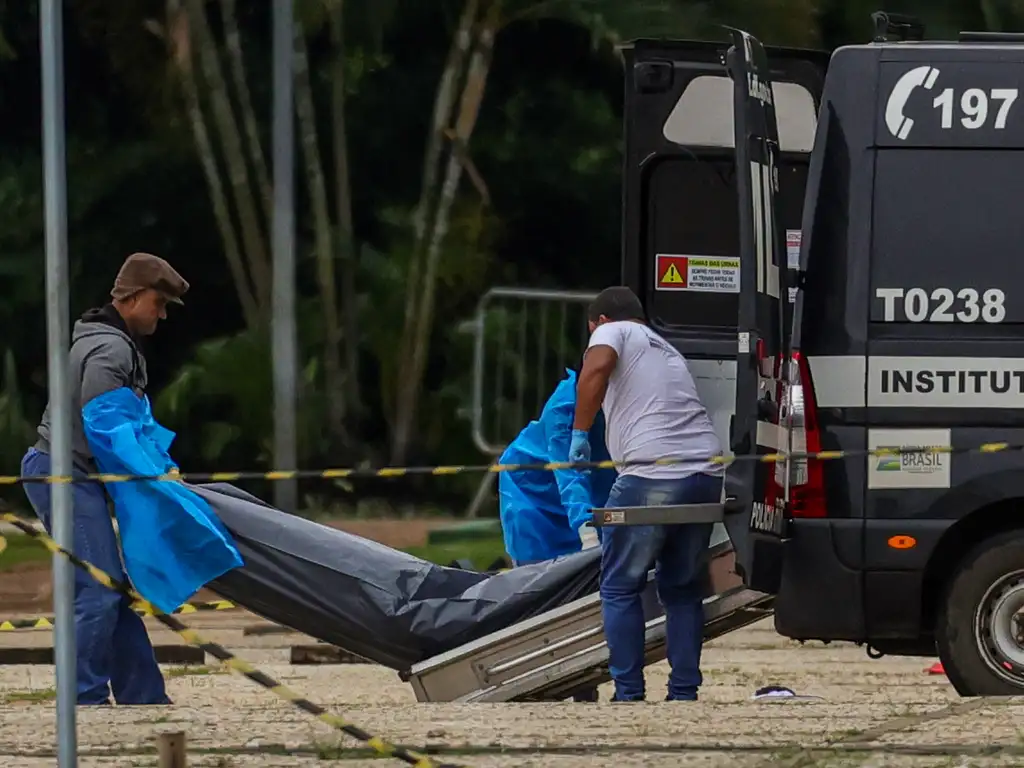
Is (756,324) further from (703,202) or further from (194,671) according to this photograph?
(194,671)

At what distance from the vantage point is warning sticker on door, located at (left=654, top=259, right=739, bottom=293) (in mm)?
9805

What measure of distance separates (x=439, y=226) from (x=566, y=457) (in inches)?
374

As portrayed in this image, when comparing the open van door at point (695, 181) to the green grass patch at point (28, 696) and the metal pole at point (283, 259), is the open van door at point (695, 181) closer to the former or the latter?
the green grass patch at point (28, 696)

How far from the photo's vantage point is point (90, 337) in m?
8.38

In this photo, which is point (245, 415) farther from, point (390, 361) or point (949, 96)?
point (949, 96)

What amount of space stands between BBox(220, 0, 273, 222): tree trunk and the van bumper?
38.0 ft

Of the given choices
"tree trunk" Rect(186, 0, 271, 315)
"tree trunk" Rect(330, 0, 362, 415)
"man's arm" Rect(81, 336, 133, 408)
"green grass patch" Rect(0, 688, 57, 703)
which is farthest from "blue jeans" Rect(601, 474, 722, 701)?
"tree trunk" Rect(186, 0, 271, 315)

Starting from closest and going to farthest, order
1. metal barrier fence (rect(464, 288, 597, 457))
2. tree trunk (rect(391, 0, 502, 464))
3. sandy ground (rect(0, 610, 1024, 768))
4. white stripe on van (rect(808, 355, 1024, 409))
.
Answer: sandy ground (rect(0, 610, 1024, 768)) < white stripe on van (rect(808, 355, 1024, 409)) < metal barrier fence (rect(464, 288, 597, 457)) < tree trunk (rect(391, 0, 502, 464))

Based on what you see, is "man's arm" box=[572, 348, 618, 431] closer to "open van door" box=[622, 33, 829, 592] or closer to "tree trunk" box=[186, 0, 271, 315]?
"open van door" box=[622, 33, 829, 592]

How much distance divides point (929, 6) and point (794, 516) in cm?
1101

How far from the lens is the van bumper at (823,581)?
769 centimetres

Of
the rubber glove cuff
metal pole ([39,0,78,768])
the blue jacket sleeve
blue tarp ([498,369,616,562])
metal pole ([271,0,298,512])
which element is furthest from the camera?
metal pole ([271,0,298,512])

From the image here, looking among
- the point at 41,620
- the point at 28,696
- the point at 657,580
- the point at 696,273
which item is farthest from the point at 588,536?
the point at 41,620

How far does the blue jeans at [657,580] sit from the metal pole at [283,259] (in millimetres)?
8495
